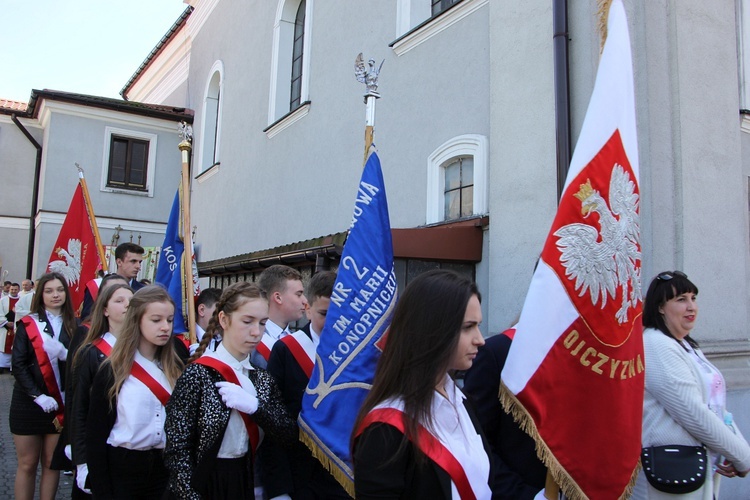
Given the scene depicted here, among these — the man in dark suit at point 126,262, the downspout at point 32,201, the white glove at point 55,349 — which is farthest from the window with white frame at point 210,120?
the white glove at point 55,349

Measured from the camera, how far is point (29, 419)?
4.67 m

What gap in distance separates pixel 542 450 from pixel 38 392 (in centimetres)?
385

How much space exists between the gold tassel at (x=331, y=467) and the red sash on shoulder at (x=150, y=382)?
32.9 inches

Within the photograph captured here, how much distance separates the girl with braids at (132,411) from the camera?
3.18m

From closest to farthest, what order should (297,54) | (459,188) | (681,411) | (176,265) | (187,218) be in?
(681,411)
(187,218)
(176,265)
(459,188)
(297,54)

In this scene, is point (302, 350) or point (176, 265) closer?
point (302, 350)

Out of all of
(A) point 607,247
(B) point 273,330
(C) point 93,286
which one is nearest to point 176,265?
(C) point 93,286

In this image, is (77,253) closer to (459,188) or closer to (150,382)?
(150,382)

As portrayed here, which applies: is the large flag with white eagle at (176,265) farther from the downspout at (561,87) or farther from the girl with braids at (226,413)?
the downspout at (561,87)

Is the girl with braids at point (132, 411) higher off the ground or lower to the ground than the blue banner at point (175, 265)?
lower

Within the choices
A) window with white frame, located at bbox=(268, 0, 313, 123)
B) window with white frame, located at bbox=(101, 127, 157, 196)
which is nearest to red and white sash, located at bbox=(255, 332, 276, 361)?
window with white frame, located at bbox=(268, 0, 313, 123)

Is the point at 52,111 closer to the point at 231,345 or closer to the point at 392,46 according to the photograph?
the point at 392,46

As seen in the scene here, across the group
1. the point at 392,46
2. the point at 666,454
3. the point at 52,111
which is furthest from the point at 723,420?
the point at 52,111

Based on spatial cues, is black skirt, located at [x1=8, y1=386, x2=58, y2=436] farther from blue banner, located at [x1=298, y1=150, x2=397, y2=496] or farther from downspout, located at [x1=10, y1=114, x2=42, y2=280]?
downspout, located at [x1=10, y1=114, x2=42, y2=280]
